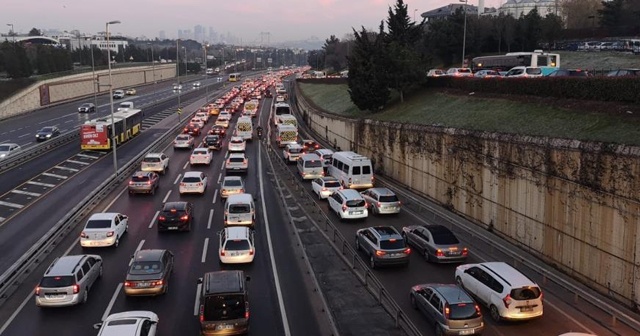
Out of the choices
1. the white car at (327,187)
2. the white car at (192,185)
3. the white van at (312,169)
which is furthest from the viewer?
the white van at (312,169)

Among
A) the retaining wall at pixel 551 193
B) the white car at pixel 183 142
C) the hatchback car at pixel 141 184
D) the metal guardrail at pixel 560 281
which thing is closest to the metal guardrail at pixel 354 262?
the metal guardrail at pixel 560 281

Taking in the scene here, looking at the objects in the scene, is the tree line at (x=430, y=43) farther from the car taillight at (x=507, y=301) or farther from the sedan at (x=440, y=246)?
the car taillight at (x=507, y=301)

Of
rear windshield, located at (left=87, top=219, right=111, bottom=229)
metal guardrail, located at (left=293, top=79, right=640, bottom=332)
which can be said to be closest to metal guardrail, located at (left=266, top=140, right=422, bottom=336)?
metal guardrail, located at (left=293, top=79, right=640, bottom=332)

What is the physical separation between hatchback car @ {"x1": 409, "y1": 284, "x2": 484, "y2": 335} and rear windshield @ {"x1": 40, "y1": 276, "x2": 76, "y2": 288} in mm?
11880

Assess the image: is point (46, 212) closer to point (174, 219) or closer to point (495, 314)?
point (174, 219)

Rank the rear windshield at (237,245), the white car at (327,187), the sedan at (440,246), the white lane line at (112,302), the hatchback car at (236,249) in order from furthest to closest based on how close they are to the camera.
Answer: the white car at (327,187) → the sedan at (440,246) → the rear windshield at (237,245) → the hatchback car at (236,249) → the white lane line at (112,302)

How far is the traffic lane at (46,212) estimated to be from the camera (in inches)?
1025

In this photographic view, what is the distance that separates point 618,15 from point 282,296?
7993 centimetres

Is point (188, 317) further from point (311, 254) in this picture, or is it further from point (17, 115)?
point (17, 115)

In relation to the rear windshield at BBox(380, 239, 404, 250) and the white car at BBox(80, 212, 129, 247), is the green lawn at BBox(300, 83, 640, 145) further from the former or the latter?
the white car at BBox(80, 212, 129, 247)

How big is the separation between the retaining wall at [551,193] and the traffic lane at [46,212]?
22.6 m

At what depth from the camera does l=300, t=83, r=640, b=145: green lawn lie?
24406mm

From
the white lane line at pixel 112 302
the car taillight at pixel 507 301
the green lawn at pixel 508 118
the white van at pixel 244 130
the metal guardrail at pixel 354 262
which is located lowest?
the white lane line at pixel 112 302

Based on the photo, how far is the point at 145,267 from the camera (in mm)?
19828
